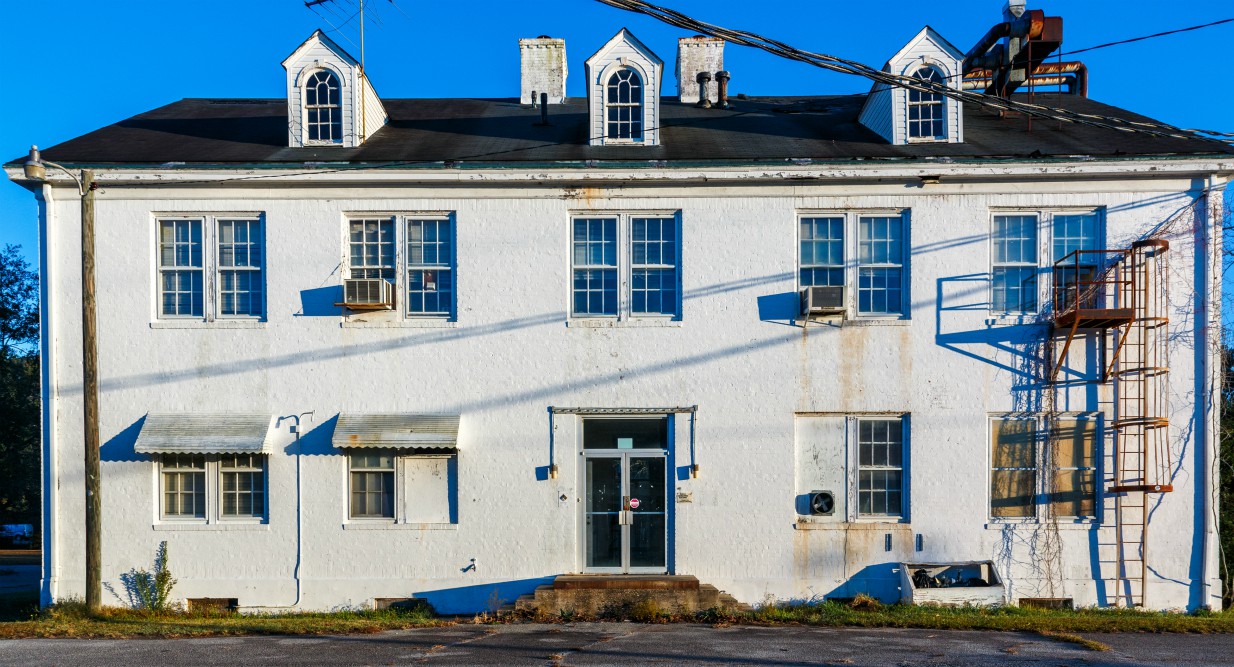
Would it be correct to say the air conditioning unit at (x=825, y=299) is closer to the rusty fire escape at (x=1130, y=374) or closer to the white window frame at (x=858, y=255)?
the white window frame at (x=858, y=255)

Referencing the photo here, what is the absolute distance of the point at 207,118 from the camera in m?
16.2

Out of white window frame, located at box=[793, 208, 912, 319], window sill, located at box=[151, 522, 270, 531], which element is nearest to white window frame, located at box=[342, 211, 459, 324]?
window sill, located at box=[151, 522, 270, 531]

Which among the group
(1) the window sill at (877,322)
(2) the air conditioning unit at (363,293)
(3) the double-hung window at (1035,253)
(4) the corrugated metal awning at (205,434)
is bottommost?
(4) the corrugated metal awning at (205,434)

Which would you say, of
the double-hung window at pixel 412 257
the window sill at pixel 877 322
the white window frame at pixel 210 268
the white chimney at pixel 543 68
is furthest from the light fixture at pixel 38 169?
the window sill at pixel 877 322

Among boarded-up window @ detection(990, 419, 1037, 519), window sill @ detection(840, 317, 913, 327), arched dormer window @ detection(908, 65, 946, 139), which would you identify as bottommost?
boarded-up window @ detection(990, 419, 1037, 519)

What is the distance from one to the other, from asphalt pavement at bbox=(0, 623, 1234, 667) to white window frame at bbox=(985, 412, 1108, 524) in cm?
227

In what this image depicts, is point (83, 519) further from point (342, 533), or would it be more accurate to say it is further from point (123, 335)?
point (342, 533)

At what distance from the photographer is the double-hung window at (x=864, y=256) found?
13.6 metres

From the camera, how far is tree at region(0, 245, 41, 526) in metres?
30.9

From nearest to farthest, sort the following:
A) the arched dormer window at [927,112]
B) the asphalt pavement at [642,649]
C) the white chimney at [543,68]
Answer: the asphalt pavement at [642,649] → the arched dormer window at [927,112] → the white chimney at [543,68]

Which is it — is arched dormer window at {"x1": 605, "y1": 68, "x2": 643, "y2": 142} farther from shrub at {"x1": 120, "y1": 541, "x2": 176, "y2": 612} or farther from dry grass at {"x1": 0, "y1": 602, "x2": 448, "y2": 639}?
shrub at {"x1": 120, "y1": 541, "x2": 176, "y2": 612}

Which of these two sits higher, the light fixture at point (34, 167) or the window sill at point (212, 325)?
the light fixture at point (34, 167)

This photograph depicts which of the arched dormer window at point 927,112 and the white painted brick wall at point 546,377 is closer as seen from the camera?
the white painted brick wall at point 546,377

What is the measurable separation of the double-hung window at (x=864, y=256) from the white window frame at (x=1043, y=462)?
229 centimetres
